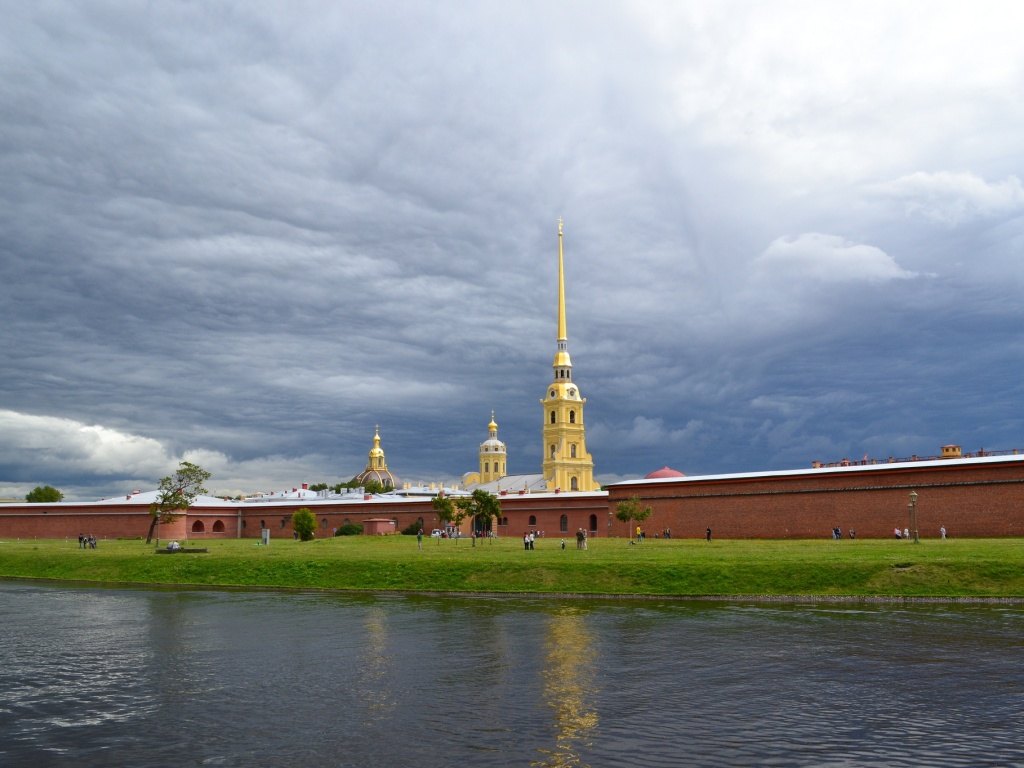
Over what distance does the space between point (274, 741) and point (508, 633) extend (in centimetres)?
1139

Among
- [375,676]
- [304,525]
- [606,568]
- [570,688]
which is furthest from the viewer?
[304,525]

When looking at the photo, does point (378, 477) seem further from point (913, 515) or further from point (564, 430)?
point (913, 515)

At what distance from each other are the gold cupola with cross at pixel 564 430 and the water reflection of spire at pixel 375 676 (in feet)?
292

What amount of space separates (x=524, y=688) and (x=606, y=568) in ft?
65.1

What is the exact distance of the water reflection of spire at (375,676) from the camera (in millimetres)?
15289

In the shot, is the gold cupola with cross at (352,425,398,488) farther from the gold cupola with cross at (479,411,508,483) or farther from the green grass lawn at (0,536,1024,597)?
the green grass lawn at (0,536,1024,597)

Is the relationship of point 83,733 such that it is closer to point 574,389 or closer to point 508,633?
point 508,633

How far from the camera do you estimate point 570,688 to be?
55.2ft

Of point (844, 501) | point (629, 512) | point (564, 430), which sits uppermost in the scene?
point (564, 430)

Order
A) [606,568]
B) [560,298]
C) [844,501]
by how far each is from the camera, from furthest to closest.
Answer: [560,298] → [844,501] → [606,568]

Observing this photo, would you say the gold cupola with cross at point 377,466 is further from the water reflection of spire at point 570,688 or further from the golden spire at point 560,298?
the water reflection of spire at point 570,688

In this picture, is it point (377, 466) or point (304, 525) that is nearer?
point (304, 525)

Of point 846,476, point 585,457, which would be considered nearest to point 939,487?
point 846,476

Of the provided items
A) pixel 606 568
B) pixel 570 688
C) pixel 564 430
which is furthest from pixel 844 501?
pixel 564 430
